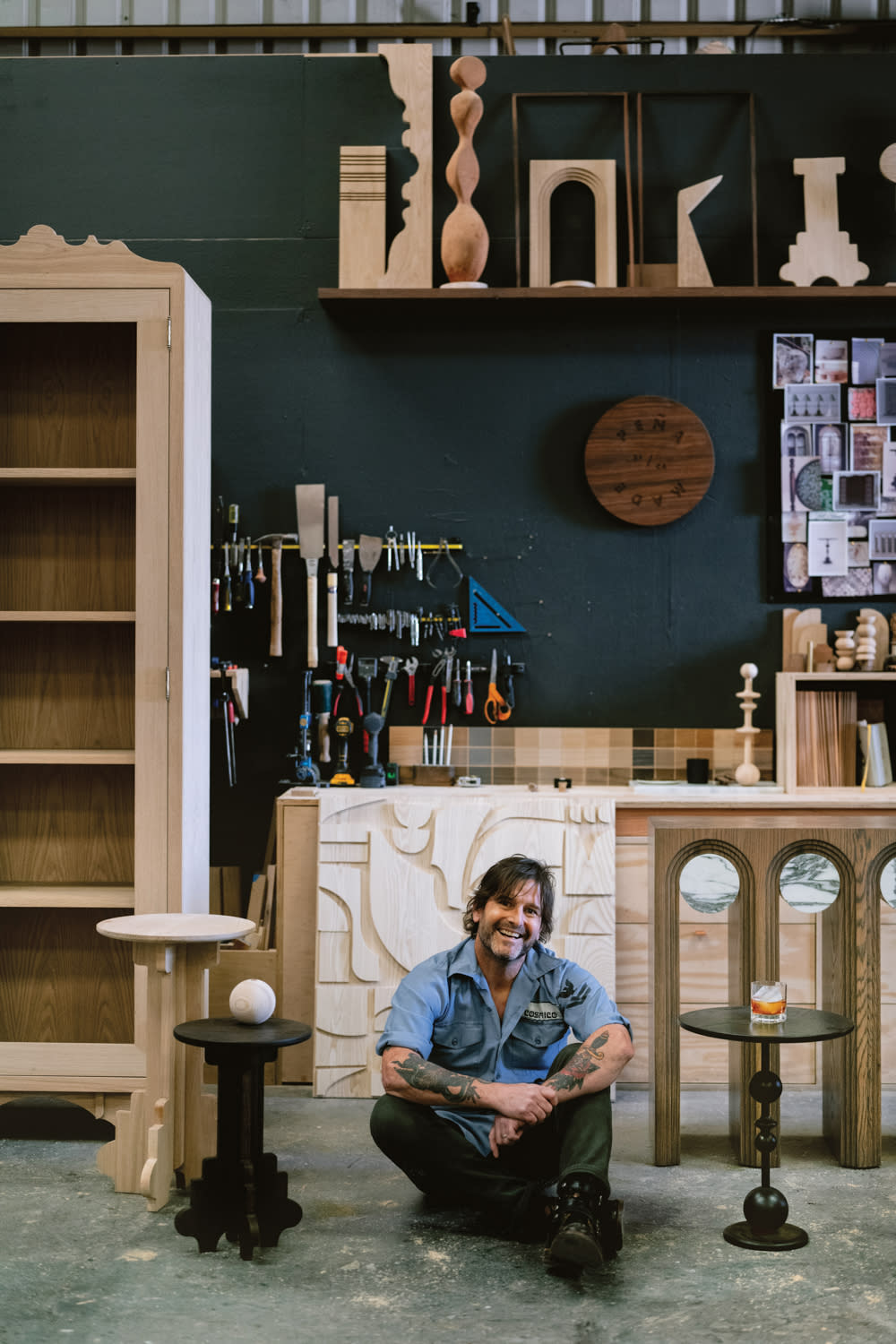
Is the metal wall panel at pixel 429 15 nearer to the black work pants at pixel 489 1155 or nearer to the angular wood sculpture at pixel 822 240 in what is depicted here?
the angular wood sculpture at pixel 822 240

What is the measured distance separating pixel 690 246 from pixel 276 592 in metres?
2.08

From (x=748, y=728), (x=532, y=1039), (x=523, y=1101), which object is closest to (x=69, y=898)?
(x=532, y=1039)

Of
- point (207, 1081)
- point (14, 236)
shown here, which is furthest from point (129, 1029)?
point (14, 236)

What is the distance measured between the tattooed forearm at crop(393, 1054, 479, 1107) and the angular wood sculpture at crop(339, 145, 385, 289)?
304 cm

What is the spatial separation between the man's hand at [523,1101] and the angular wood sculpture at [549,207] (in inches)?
123

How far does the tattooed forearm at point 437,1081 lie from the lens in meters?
3.07

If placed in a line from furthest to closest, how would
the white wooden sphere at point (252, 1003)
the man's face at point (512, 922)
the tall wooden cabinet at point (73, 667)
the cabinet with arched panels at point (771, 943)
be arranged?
the tall wooden cabinet at point (73, 667), the cabinet with arched panels at point (771, 943), the man's face at point (512, 922), the white wooden sphere at point (252, 1003)

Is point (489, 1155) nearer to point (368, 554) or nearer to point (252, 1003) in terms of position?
point (252, 1003)

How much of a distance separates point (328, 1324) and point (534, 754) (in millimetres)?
2642

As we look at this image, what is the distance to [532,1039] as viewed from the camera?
3326 millimetres

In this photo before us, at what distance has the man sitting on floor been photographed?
304cm

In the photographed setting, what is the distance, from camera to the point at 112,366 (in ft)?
13.3

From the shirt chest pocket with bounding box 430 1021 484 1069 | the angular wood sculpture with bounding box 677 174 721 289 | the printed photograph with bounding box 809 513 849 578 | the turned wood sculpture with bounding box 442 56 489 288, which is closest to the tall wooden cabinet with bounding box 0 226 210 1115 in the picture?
the shirt chest pocket with bounding box 430 1021 484 1069

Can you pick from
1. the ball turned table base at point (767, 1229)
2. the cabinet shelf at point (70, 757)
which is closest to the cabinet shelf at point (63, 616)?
the cabinet shelf at point (70, 757)
